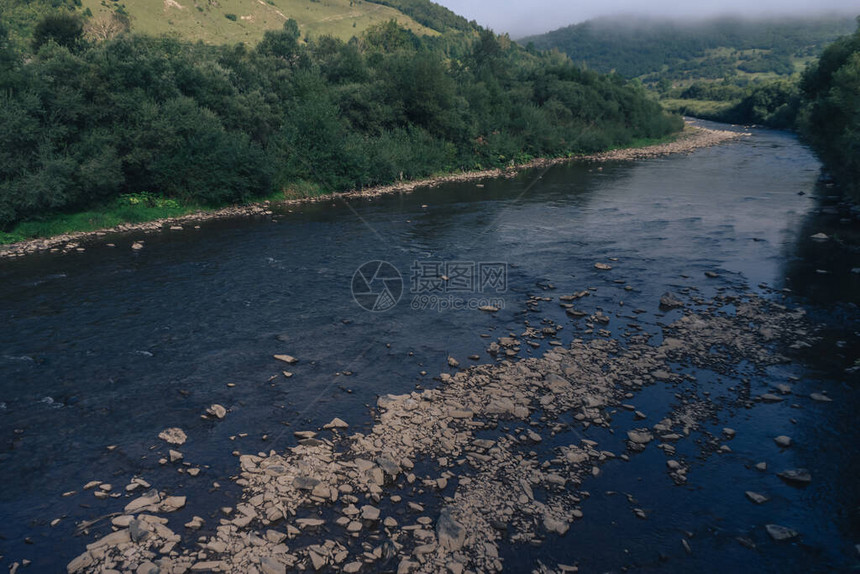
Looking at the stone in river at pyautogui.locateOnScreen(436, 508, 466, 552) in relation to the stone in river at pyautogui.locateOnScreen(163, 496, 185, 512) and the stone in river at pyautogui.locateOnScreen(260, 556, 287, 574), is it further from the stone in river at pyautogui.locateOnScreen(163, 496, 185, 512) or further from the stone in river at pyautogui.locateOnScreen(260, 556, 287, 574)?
the stone in river at pyautogui.locateOnScreen(163, 496, 185, 512)

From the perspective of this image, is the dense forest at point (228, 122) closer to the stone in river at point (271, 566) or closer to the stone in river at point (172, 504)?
the stone in river at point (172, 504)

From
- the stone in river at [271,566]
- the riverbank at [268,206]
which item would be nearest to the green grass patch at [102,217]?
the riverbank at [268,206]

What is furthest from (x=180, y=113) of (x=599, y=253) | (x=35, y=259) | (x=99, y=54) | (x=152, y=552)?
(x=152, y=552)

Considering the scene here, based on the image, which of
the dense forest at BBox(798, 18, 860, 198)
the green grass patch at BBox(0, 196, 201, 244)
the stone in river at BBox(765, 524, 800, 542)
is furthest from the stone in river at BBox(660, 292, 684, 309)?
the green grass patch at BBox(0, 196, 201, 244)

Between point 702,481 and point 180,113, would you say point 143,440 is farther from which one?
point 180,113

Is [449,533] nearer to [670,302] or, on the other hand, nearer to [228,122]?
[670,302]

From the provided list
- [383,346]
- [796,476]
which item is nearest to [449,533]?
[796,476]
